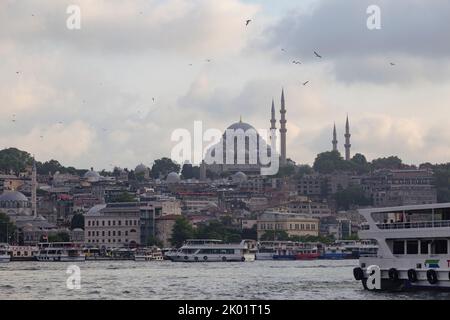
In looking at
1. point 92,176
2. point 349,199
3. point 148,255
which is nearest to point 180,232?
point 148,255

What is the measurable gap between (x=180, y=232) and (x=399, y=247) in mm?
84399

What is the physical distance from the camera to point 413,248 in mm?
40438

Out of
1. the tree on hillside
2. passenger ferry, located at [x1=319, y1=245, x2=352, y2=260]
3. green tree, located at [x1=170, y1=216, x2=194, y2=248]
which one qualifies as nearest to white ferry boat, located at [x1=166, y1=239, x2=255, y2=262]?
passenger ferry, located at [x1=319, y1=245, x2=352, y2=260]

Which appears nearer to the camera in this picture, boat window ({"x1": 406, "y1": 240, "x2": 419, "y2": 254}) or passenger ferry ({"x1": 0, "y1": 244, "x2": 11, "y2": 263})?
boat window ({"x1": 406, "y1": 240, "x2": 419, "y2": 254})

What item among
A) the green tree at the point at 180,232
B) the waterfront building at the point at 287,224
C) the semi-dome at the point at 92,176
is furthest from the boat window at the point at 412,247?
the semi-dome at the point at 92,176

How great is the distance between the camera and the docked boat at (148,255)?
106 m

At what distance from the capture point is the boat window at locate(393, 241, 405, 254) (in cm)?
4091

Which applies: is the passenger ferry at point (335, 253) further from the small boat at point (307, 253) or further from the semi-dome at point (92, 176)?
the semi-dome at point (92, 176)

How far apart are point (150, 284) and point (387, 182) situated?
137 metres

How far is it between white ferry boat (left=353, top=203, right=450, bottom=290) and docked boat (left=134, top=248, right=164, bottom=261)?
6461 cm

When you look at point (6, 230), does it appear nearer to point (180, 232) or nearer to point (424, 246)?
point (180, 232)

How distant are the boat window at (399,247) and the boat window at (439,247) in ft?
4.88

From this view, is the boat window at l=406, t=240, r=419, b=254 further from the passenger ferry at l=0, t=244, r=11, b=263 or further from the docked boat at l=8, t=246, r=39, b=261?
the docked boat at l=8, t=246, r=39, b=261
